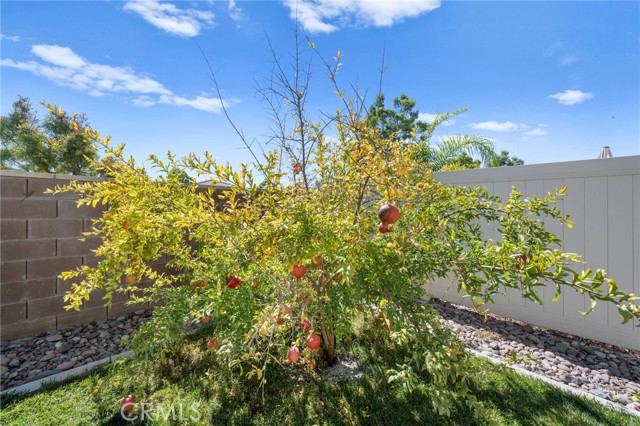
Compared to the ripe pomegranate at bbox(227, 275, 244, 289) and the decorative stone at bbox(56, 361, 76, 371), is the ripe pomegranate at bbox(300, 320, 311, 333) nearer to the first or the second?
the ripe pomegranate at bbox(227, 275, 244, 289)

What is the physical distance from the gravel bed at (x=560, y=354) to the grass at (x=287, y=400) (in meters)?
0.28

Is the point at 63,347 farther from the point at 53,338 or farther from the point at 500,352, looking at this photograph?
the point at 500,352

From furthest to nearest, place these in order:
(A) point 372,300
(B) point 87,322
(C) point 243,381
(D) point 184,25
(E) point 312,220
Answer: (B) point 87,322, (D) point 184,25, (C) point 243,381, (A) point 372,300, (E) point 312,220

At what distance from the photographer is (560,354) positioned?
2.89 m

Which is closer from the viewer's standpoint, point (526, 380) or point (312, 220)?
point (312, 220)

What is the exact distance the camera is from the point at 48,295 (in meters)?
3.11

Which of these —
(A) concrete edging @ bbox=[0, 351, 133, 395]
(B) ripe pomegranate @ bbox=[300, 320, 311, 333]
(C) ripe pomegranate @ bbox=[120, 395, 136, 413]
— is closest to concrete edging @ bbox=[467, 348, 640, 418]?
(B) ripe pomegranate @ bbox=[300, 320, 311, 333]

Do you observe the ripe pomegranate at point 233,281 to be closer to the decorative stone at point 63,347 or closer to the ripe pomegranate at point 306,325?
the ripe pomegranate at point 306,325

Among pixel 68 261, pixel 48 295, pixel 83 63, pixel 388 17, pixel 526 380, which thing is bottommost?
pixel 526 380

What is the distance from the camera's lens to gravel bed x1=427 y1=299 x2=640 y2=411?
2.38 m

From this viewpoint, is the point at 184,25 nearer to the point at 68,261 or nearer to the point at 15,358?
the point at 68,261

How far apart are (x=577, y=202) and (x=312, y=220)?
10.5ft

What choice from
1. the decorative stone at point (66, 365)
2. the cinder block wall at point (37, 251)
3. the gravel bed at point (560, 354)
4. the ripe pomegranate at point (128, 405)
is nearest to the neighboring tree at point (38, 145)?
the cinder block wall at point (37, 251)

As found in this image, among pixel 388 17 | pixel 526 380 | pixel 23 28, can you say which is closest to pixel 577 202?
pixel 526 380
